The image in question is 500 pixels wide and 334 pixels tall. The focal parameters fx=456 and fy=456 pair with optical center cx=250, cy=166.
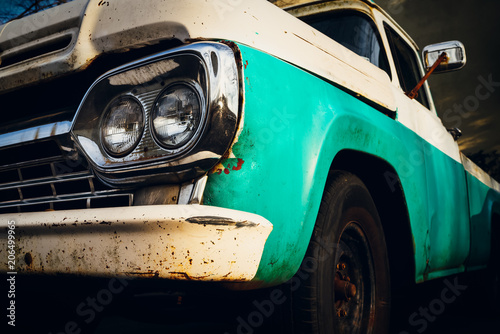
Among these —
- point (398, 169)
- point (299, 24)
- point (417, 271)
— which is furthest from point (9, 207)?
point (417, 271)

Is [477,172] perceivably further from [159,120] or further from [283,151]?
[159,120]

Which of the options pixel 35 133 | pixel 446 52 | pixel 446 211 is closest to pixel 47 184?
pixel 35 133

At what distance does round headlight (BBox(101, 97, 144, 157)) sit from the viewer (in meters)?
1.30

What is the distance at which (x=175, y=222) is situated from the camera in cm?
106

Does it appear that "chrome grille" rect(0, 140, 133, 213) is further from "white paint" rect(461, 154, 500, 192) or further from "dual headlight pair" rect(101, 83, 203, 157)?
"white paint" rect(461, 154, 500, 192)

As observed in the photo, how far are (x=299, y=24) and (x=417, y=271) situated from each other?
1.34 meters

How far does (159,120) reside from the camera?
4.12 feet

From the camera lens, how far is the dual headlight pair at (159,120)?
1224 mm

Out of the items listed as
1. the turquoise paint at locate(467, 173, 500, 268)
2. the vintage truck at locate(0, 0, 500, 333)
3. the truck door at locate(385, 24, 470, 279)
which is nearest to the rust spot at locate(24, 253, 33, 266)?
the vintage truck at locate(0, 0, 500, 333)

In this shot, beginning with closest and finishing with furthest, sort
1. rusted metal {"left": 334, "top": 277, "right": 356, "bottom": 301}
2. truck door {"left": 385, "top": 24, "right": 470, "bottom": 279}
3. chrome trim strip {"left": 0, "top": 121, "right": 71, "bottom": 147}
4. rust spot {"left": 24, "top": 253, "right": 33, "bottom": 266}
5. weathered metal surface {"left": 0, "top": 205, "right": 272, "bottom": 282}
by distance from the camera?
weathered metal surface {"left": 0, "top": 205, "right": 272, "bottom": 282}, rust spot {"left": 24, "top": 253, "right": 33, "bottom": 266}, chrome trim strip {"left": 0, "top": 121, "right": 71, "bottom": 147}, rusted metal {"left": 334, "top": 277, "right": 356, "bottom": 301}, truck door {"left": 385, "top": 24, "right": 470, "bottom": 279}

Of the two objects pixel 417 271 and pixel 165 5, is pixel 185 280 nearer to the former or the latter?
pixel 165 5

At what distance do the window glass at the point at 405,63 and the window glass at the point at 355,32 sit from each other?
0.93 ft

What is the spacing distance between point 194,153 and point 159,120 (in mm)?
161

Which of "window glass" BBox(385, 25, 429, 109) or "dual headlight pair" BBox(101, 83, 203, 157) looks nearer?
"dual headlight pair" BBox(101, 83, 203, 157)
